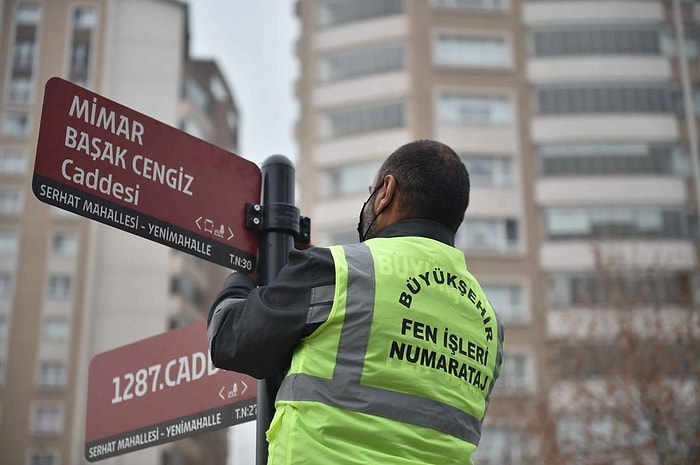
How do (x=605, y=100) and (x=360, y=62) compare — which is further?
(x=360, y=62)

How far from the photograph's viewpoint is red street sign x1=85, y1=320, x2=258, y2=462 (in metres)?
3.14

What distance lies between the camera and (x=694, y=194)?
40.8m

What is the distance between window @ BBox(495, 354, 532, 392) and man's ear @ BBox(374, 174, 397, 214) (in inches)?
1317

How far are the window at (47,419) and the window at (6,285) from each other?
18.5ft

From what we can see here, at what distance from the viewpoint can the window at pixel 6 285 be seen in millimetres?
49812

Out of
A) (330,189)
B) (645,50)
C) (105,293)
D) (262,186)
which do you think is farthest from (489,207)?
(262,186)

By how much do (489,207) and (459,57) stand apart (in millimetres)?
6433

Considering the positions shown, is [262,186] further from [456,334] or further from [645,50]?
[645,50]

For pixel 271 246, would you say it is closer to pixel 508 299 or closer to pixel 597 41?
pixel 508 299

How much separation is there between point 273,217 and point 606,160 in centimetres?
3930

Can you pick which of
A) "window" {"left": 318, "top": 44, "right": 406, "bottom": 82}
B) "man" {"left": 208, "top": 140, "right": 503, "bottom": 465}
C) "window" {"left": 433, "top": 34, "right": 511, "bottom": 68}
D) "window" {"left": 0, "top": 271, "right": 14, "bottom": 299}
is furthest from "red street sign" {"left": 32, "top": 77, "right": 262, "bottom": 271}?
"window" {"left": 0, "top": 271, "right": 14, "bottom": 299}

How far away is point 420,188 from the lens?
2.67m

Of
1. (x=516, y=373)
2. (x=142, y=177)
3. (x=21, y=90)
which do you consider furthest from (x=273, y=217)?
(x=21, y=90)

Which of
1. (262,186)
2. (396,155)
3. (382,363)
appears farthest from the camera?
(262,186)
